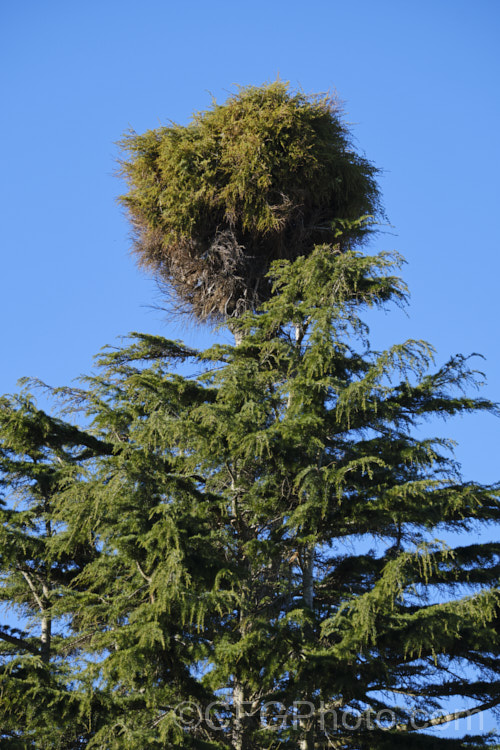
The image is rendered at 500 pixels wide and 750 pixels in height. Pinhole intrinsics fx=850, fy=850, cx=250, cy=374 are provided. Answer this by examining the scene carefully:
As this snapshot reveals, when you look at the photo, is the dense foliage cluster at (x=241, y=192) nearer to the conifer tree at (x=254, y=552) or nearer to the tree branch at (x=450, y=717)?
the conifer tree at (x=254, y=552)

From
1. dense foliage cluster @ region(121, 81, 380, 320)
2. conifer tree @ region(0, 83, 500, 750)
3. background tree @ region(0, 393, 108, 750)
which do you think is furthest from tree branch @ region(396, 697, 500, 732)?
dense foliage cluster @ region(121, 81, 380, 320)

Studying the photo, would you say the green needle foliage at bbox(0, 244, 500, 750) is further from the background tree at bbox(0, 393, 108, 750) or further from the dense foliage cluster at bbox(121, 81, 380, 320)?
the dense foliage cluster at bbox(121, 81, 380, 320)

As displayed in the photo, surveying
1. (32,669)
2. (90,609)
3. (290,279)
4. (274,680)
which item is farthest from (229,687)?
(290,279)

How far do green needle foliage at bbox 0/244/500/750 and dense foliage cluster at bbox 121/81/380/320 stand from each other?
2.42 metres

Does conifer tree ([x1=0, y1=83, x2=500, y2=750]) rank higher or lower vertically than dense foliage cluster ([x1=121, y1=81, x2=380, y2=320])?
lower

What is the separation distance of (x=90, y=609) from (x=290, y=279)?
4932mm

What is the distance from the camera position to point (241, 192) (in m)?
12.9

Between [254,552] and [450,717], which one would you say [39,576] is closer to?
[254,552]

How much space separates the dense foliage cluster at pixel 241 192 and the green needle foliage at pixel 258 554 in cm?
242

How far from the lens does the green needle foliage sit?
A: 7.66 m

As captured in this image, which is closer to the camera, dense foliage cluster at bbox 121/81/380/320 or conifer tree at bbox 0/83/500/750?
conifer tree at bbox 0/83/500/750

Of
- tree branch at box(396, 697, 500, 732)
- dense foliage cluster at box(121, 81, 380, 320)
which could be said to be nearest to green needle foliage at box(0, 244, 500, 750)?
tree branch at box(396, 697, 500, 732)

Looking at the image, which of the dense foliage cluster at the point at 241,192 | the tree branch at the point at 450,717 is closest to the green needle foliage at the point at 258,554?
the tree branch at the point at 450,717

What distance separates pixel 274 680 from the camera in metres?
8.40
